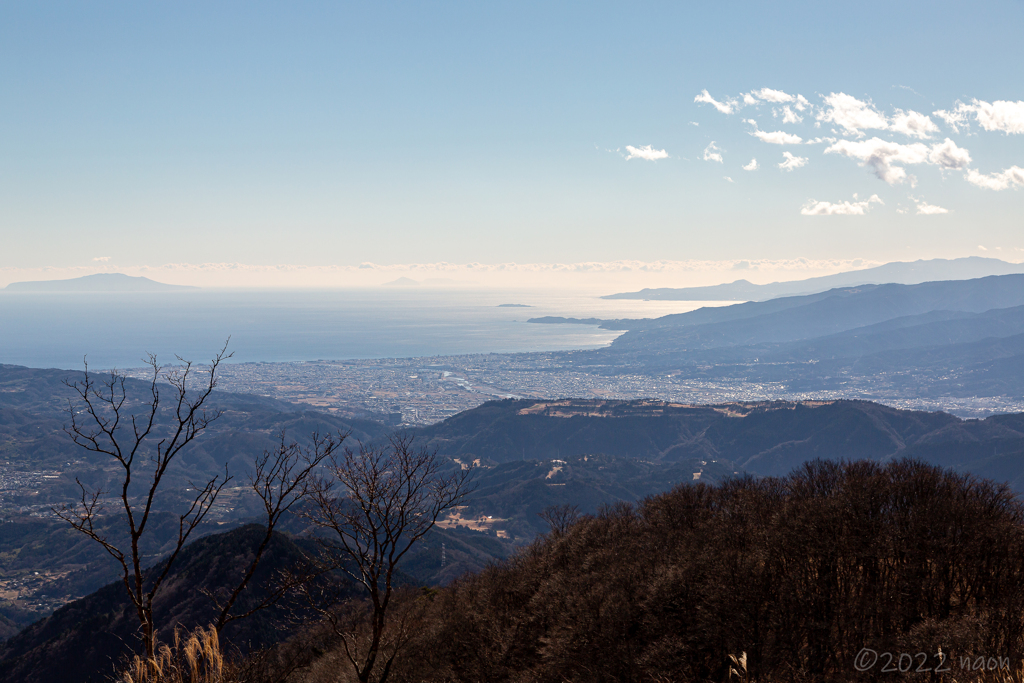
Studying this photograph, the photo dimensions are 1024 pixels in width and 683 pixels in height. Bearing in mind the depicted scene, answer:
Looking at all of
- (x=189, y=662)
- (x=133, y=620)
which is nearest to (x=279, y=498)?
(x=189, y=662)

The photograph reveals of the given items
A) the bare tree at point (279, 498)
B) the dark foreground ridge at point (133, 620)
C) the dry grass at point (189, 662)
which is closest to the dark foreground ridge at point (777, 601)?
the bare tree at point (279, 498)

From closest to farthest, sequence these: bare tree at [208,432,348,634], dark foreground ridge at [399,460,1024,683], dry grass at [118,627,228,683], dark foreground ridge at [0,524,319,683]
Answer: bare tree at [208,432,348,634], dry grass at [118,627,228,683], dark foreground ridge at [399,460,1024,683], dark foreground ridge at [0,524,319,683]

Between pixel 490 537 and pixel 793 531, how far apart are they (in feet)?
377

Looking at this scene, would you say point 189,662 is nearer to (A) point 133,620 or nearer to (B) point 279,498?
(B) point 279,498

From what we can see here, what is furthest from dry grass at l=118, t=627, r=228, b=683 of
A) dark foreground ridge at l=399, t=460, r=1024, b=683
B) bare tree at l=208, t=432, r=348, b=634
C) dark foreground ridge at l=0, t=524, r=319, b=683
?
dark foreground ridge at l=0, t=524, r=319, b=683

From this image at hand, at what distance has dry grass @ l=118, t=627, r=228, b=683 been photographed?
24.0ft

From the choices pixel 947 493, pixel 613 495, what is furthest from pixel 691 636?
pixel 613 495

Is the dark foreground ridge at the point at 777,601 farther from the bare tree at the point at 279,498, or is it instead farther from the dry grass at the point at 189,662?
the dry grass at the point at 189,662

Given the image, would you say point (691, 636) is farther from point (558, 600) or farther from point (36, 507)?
point (36, 507)

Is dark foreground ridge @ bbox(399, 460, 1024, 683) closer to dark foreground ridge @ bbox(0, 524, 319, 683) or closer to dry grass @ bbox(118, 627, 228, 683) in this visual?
dry grass @ bbox(118, 627, 228, 683)

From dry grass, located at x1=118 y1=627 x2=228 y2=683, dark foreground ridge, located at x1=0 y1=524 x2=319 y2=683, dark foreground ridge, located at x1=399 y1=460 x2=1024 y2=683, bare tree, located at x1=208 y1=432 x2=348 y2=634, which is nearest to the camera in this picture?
bare tree, located at x1=208 y1=432 x2=348 y2=634

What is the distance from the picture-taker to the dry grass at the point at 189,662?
24.0 feet

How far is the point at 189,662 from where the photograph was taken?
8.00 m

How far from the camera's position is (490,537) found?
138 m
